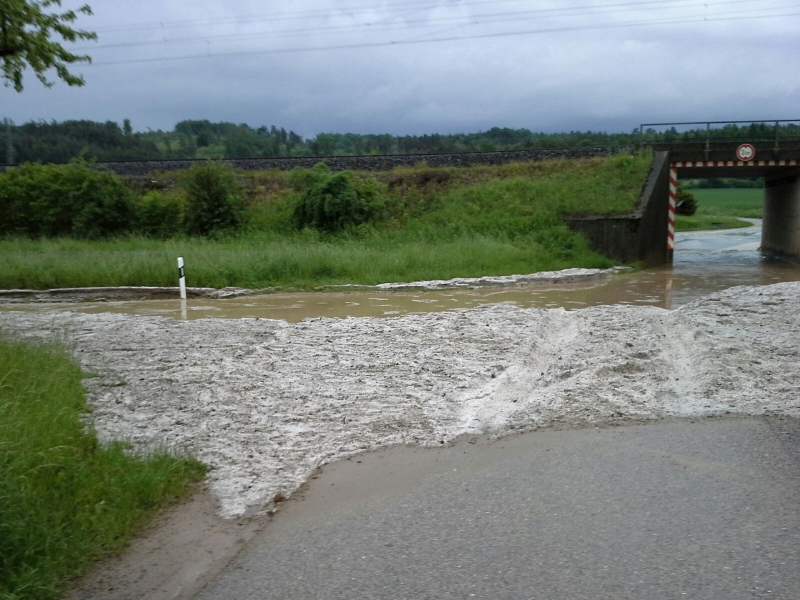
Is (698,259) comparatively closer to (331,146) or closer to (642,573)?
(642,573)

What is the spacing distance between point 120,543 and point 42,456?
0.93 meters

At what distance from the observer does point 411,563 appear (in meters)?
4.27

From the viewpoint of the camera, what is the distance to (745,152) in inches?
1045

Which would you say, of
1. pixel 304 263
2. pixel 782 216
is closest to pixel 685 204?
pixel 782 216

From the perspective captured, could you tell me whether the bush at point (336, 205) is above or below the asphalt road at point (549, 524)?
above

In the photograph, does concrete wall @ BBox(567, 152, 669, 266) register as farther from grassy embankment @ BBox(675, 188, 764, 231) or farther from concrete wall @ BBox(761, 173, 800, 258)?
grassy embankment @ BBox(675, 188, 764, 231)

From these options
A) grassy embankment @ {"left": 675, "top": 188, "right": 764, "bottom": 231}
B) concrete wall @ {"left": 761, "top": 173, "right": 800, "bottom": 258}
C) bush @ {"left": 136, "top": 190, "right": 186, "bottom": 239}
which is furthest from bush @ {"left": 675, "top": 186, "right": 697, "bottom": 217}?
bush @ {"left": 136, "top": 190, "right": 186, "bottom": 239}

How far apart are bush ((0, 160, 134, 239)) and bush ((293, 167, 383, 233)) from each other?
7.96 metres

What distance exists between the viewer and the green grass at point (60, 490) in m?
4.12

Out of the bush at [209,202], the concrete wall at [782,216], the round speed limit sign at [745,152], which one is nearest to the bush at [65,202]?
the bush at [209,202]

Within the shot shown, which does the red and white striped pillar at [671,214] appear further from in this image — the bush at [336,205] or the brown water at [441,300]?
the bush at [336,205]

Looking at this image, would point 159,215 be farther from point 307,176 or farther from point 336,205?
→ point 336,205

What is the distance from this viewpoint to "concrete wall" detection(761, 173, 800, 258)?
1117 inches

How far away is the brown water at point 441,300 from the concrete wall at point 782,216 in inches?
234
